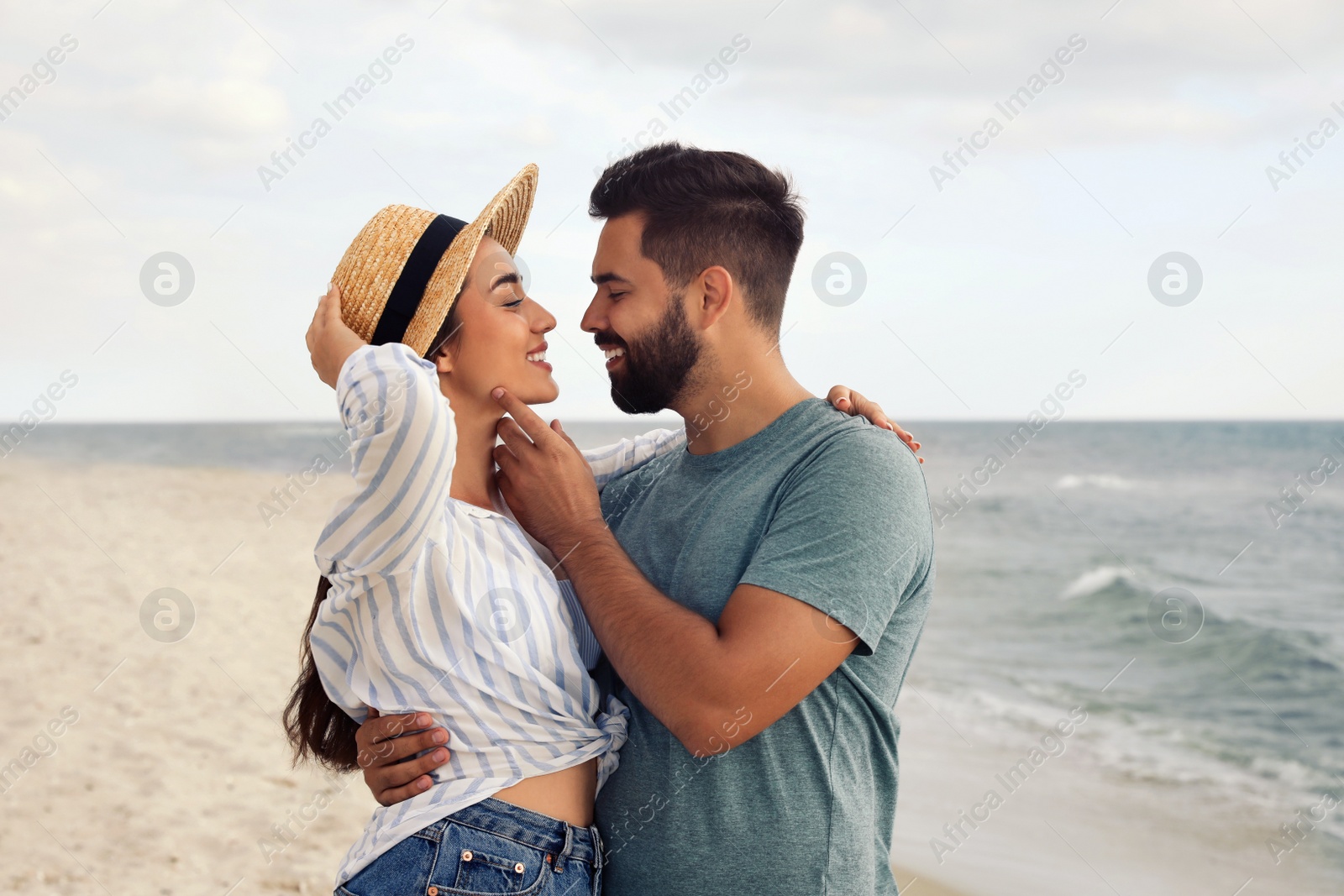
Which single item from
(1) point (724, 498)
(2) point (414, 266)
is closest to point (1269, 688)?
(1) point (724, 498)

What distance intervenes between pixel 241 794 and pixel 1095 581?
434 inches

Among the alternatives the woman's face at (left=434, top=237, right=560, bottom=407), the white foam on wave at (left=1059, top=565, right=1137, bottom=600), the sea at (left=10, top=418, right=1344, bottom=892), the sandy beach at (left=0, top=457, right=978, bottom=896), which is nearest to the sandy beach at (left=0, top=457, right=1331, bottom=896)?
the sandy beach at (left=0, top=457, right=978, bottom=896)

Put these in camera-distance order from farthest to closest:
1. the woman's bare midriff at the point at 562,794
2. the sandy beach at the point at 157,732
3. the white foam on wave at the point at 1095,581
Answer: the white foam on wave at the point at 1095,581 → the sandy beach at the point at 157,732 → the woman's bare midriff at the point at 562,794

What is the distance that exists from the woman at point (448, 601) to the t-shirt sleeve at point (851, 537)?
490 mm

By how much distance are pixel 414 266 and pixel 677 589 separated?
3.02 ft

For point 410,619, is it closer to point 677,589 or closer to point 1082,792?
point 677,589

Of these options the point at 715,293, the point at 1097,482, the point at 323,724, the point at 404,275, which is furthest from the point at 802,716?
the point at 1097,482

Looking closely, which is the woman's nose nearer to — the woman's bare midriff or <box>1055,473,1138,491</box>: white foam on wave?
the woman's bare midriff

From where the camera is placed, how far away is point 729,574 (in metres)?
2.12

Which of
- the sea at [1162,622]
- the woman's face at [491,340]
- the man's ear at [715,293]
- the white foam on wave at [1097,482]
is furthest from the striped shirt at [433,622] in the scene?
the white foam on wave at [1097,482]

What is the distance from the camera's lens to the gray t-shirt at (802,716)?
1.95 meters

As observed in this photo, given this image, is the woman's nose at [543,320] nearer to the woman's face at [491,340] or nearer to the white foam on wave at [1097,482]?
the woman's face at [491,340]

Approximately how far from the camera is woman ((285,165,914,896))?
5.98ft

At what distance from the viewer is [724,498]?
2.24 meters
